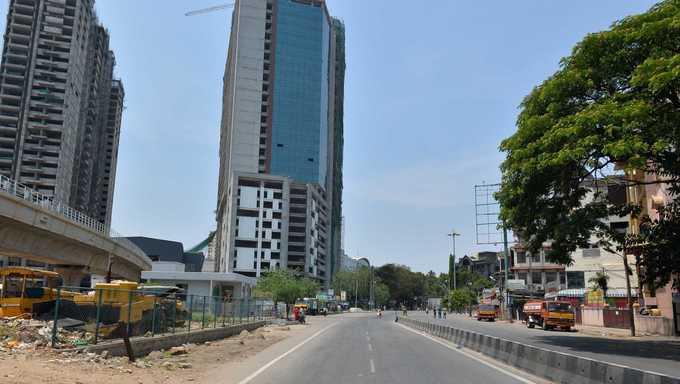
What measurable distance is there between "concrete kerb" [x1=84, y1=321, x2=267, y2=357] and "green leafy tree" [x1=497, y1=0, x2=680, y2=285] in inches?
584

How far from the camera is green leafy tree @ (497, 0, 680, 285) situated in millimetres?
17594

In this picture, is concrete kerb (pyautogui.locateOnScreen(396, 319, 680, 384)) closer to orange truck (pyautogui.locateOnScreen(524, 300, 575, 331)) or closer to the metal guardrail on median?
orange truck (pyautogui.locateOnScreen(524, 300, 575, 331))

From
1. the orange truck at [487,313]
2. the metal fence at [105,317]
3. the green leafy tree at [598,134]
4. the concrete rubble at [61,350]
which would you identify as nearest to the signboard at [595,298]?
the orange truck at [487,313]

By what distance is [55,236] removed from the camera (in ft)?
124

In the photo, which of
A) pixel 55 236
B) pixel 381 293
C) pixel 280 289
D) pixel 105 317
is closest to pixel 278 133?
pixel 381 293

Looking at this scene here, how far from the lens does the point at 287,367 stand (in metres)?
16.3

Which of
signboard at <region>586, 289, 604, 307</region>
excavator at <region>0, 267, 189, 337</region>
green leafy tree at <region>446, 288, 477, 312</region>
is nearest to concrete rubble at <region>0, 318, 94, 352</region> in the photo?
excavator at <region>0, 267, 189, 337</region>

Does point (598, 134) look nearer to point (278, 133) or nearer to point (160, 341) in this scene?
point (160, 341)

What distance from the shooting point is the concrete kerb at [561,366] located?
32.1 feet

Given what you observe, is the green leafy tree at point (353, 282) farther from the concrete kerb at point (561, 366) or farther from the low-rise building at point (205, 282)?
the concrete kerb at point (561, 366)

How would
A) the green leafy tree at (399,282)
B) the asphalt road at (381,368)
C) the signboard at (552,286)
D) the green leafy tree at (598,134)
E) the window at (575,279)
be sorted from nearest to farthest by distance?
the asphalt road at (381,368) → the green leafy tree at (598,134) → the window at (575,279) → the signboard at (552,286) → the green leafy tree at (399,282)

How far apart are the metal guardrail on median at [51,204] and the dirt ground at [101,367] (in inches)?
711

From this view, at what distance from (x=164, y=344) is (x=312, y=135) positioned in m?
124

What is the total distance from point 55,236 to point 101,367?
2791 centimetres
